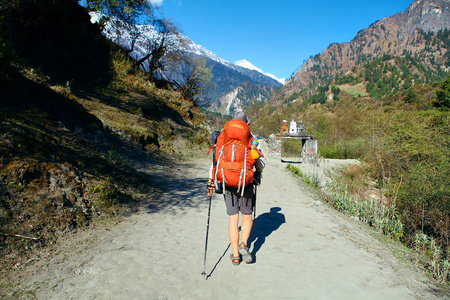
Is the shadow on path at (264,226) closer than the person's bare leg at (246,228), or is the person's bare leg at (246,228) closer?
the person's bare leg at (246,228)

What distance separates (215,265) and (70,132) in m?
5.38

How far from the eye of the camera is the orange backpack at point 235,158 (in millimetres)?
2990

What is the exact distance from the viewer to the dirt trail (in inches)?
104

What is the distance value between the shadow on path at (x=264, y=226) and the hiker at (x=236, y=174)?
0.52 meters

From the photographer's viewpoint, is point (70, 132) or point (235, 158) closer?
point (235, 158)

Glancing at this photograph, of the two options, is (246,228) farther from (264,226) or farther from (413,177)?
(413,177)

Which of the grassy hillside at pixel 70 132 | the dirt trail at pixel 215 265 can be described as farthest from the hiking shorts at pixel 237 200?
the grassy hillside at pixel 70 132

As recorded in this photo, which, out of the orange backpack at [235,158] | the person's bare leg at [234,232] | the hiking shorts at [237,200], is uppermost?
the orange backpack at [235,158]

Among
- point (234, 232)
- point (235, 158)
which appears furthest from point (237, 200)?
point (235, 158)

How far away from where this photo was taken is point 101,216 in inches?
165

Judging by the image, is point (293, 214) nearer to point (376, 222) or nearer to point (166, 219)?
point (376, 222)

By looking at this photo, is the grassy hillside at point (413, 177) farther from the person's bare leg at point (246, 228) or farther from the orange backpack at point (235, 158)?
the orange backpack at point (235, 158)

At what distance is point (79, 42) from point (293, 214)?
552 inches

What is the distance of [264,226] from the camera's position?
480 cm
